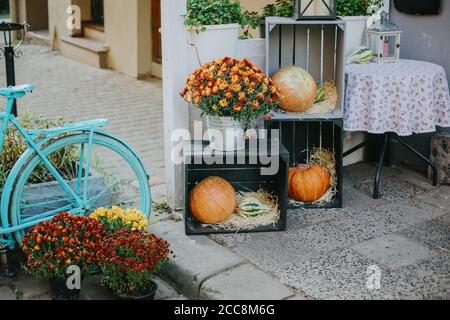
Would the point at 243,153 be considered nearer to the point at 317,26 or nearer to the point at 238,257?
the point at 238,257

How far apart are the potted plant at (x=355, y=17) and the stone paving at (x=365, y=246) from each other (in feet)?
3.93

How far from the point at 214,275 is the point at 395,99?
2.10m

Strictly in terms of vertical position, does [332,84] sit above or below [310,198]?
above

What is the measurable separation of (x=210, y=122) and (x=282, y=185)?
0.66 metres

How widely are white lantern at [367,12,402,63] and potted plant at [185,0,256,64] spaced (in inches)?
49.2

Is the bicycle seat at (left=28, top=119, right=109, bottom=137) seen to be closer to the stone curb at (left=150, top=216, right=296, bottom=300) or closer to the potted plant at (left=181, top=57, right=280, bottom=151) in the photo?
the potted plant at (left=181, top=57, right=280, bottom=151)

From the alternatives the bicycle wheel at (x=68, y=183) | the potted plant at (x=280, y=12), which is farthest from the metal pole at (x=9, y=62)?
the potted plant at (x=280, y=12)

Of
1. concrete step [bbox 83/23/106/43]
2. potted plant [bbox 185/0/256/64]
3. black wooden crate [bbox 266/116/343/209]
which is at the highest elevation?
potted plant [bbox 185/0/256/64]

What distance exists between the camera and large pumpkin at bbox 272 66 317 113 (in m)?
5.02

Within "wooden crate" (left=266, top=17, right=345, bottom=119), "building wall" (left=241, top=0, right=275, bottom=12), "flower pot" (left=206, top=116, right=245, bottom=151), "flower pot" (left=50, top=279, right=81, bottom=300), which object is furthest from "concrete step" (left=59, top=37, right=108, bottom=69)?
"flower pot" (left=50, top=279, right=81, bottom=300)

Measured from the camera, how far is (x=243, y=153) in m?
4.62

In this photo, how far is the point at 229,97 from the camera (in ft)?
14.6

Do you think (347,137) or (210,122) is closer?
(210,122)

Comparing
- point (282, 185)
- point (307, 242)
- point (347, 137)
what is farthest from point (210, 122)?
point (347, 137)
